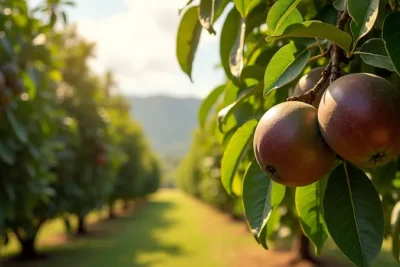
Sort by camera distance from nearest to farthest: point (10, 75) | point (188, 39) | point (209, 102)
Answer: point (188, 39)
point (209, 102)
point (10, 75)

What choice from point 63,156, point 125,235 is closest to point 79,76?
point 63,156

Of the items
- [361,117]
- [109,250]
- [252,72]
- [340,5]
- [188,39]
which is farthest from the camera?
[109,250]

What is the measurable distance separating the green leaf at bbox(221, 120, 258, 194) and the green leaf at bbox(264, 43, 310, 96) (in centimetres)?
24

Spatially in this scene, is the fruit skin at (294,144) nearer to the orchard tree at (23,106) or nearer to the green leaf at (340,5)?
the green leaf at (340,5)

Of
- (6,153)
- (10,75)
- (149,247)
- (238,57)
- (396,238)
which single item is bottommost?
(149,247)

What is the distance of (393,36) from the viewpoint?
889 millimetres

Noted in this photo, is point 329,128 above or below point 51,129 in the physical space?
above

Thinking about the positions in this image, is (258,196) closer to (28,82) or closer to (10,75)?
(10,75)

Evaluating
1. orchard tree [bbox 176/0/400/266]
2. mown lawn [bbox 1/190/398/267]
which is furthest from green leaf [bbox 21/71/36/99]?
mown lawn [bbox 1/190/398/267]

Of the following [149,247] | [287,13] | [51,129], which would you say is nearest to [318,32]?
[287,13]

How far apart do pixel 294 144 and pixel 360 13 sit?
0.33m

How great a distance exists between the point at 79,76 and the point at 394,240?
1175 centimetres

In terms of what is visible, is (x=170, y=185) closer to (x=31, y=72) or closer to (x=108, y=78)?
(x=108, y=78)

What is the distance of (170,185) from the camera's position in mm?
120812
